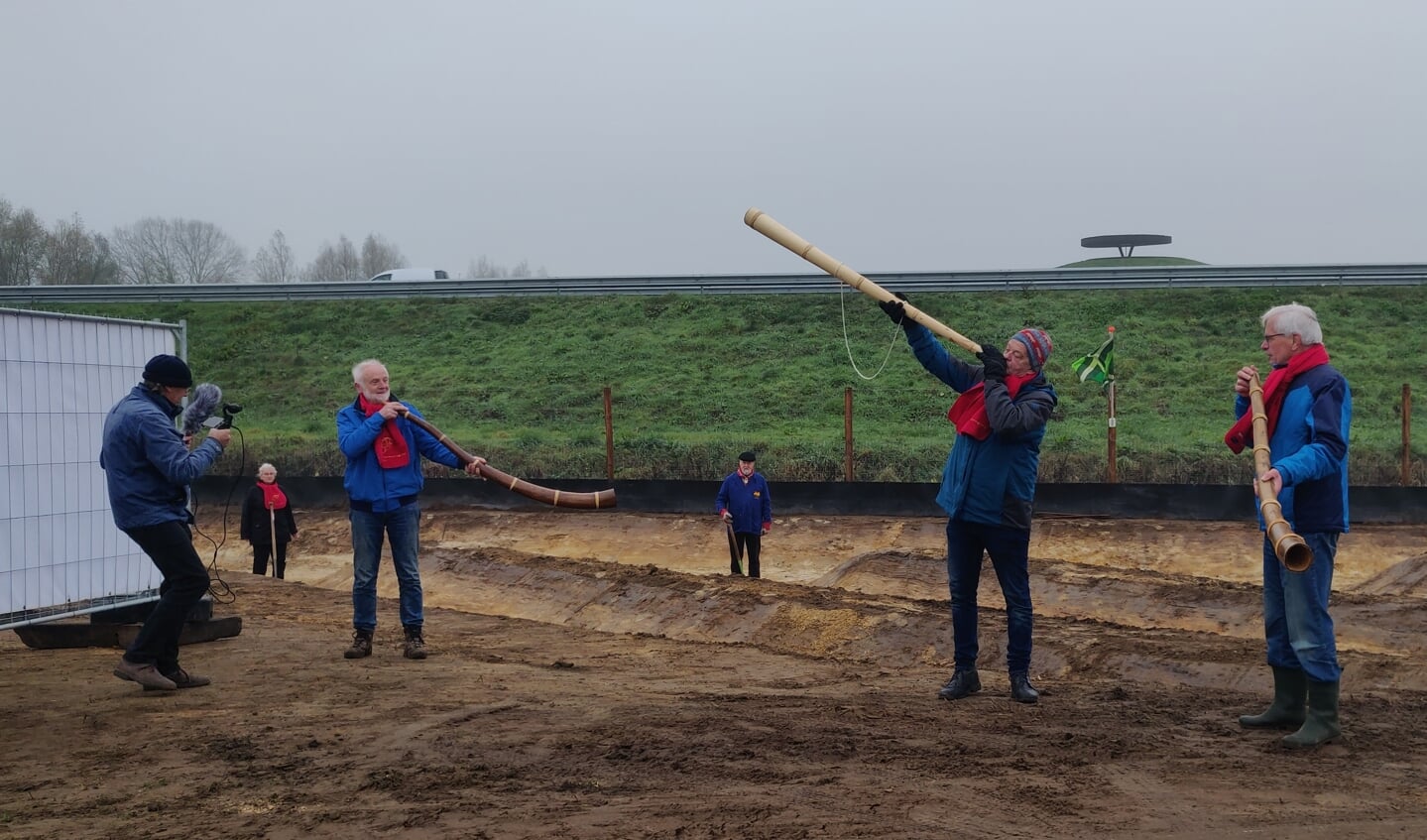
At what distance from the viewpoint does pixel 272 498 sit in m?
17.0

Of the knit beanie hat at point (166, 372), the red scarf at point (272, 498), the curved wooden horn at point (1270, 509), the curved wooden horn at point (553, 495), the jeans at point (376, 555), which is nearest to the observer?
the curved wooden horn at point (1270, 509)

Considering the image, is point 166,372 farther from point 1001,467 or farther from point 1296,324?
point 1296,324

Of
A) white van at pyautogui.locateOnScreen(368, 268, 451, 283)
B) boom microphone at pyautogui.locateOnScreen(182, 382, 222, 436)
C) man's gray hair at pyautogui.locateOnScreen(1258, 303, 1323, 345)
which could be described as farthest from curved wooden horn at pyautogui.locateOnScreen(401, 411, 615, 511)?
white van at pyautogui.locateOnScreen(368, 268, 451, 283)

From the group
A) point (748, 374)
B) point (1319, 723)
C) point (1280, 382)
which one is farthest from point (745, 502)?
point (748, 374)

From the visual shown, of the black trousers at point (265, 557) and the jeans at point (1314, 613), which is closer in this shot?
the jeans at point (1314, 613)

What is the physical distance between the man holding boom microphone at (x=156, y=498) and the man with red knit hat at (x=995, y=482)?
14.3ft

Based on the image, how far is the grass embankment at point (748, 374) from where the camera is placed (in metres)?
23.0

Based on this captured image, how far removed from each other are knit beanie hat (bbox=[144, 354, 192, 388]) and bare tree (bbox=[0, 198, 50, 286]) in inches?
1847

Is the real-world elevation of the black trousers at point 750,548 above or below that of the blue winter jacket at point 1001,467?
below

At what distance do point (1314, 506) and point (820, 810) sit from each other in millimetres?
3062

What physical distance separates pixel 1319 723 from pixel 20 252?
53.4 meters

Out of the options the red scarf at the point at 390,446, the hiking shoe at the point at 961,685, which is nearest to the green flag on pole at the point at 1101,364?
the hiking shoe at the point at 961,685

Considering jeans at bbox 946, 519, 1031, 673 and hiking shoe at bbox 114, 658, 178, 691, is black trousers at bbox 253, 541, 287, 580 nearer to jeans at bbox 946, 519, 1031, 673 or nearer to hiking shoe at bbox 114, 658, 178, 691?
hiking shoe at bbox 114, 658, 178, 691

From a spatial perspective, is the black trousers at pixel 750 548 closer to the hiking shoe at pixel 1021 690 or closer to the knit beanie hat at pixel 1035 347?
the hiking shoe at pixel 1021 690
